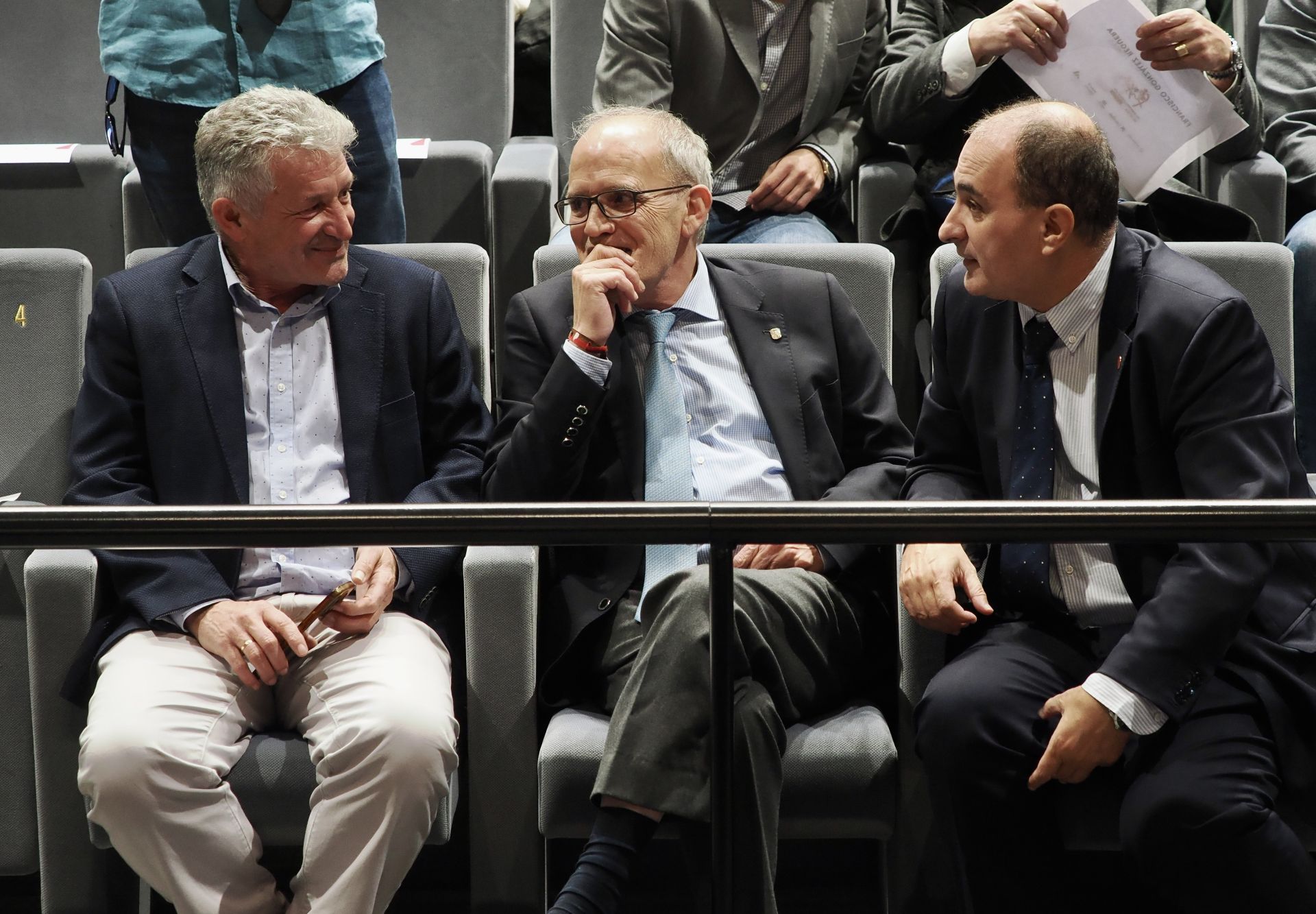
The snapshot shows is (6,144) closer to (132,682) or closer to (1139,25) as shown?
(132,682)

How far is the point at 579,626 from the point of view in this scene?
1.70 metres

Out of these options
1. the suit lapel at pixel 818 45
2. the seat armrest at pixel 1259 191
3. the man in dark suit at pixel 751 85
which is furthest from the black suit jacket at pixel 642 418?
the seat armrest at pixel 1259 191

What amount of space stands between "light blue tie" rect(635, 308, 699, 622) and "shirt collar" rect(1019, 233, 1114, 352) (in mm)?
479

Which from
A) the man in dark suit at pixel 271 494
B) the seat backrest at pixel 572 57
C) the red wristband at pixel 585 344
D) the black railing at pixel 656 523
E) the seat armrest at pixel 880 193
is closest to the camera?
the black railing at pixel 656 523

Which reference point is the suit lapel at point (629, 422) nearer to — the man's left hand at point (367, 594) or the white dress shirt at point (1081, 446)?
the man's left hand at point (367, 594)

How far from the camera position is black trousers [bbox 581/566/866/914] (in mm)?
1458

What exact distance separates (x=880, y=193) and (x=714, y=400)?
73 cm

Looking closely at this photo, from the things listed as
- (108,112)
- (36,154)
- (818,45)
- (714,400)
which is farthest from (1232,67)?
(36,154)

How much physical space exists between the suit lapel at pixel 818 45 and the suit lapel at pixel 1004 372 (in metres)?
0.89

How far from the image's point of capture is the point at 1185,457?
1.58 metres

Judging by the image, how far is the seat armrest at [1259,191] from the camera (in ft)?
7.80

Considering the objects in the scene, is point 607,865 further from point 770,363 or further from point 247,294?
point 247,294

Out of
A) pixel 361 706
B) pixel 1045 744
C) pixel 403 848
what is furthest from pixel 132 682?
pixel 1045 744

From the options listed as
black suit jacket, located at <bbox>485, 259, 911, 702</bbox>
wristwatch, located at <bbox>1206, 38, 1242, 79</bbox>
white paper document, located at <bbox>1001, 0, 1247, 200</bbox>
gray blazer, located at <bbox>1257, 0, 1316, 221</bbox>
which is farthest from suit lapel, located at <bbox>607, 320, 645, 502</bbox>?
gray blazer, located at <bbox>1257, 0, 1316, 221</bbox>
